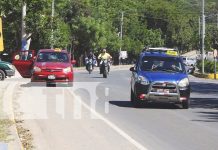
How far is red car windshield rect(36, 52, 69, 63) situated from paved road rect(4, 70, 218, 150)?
221 inches

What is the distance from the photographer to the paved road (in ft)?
36.0

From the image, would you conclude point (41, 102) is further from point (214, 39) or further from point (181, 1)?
point (181, 1)

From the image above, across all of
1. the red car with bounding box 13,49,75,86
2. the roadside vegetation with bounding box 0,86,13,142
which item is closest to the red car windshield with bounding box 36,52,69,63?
the red car with bounding box 13,49,75,86

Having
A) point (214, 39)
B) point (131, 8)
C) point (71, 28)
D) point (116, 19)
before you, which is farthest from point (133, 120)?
point (131, 8)

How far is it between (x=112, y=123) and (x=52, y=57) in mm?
13772

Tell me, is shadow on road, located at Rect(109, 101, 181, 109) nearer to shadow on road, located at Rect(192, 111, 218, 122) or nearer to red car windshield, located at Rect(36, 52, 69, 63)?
shadow on road, located at Rect(192, 111, 218, 122)

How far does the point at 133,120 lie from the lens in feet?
47.7

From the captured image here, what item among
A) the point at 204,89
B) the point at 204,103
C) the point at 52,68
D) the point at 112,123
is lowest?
the point at 204,89

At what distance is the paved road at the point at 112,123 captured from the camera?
11.0 m

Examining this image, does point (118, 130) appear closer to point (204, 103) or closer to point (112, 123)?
point (112, 123)

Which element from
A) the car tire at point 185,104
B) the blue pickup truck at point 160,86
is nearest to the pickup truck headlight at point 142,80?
the blue pickup truck at point 160,86

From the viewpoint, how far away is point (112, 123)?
1377cm

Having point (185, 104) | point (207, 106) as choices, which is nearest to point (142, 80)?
point (185, 104)

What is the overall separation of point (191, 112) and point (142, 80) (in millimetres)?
1765
